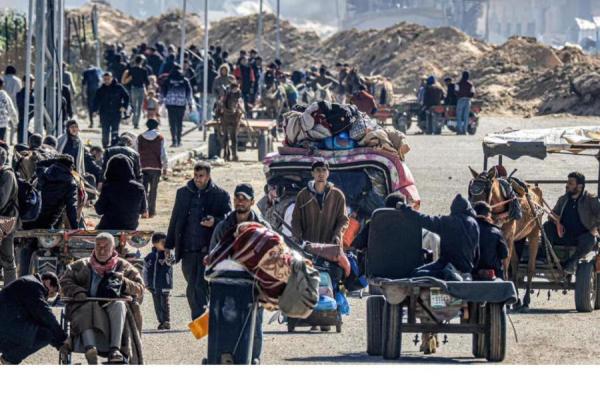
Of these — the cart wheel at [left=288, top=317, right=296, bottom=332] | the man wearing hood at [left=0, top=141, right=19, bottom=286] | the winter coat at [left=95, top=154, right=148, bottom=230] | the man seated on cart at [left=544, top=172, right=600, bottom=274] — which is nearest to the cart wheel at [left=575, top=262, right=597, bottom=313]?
the man seated on cart at [left=544, top=172, right=600, bottom=274]

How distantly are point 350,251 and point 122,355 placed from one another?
501cm

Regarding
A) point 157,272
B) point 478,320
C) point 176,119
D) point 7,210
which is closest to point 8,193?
point 7,210

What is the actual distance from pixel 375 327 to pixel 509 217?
318 cm

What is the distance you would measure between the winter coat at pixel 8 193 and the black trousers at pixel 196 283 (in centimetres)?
206

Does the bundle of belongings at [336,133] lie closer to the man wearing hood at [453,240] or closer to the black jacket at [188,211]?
the black jacket at [188,211]

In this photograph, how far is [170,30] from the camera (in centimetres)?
10069

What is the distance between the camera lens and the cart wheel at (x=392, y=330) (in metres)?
13.7

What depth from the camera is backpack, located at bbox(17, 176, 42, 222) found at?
54.4 feet

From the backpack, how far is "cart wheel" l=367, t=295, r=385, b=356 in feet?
12.8

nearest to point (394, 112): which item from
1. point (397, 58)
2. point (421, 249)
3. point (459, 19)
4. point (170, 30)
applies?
Result: point (421, 249)

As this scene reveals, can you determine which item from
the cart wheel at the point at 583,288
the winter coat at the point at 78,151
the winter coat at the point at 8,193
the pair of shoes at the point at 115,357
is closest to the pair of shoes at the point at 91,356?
the pair of shoes at the point at 115,357

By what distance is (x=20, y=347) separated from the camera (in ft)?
40.6

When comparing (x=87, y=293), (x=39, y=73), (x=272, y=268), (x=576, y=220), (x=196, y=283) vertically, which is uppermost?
(x=39, y=73)

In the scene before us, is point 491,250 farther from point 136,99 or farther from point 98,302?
point 136,99
